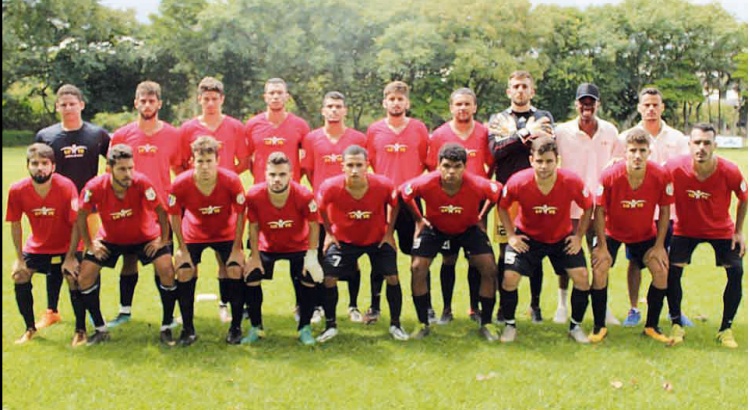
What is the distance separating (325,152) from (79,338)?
8.46ft

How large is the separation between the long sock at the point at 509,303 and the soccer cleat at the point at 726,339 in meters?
1.66

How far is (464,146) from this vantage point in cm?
623

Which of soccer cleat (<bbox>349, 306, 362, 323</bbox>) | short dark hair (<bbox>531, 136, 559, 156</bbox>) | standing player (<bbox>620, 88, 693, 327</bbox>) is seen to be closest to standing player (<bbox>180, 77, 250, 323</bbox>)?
soccer cleat (<bbox>349, 306, 362, 323</bbox>)

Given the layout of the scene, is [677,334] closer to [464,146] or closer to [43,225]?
[464,146]

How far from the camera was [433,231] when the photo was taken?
232 inches

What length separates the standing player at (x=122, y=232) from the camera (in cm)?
558

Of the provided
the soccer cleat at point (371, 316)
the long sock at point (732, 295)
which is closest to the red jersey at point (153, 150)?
the soccer cleat at point (371, 316)

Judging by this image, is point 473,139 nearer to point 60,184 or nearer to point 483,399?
point 483,399

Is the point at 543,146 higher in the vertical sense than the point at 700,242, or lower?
higher

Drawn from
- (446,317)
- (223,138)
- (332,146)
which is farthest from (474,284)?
(223,138)

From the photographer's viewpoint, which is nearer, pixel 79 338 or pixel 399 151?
pixel 79 338

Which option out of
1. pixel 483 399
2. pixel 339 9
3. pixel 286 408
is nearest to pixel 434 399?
pixel 483 399

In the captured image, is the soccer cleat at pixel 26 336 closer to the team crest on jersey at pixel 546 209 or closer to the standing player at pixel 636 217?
the team crest on jersey at pixel 546 209

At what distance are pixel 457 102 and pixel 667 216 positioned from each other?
6.42ft
